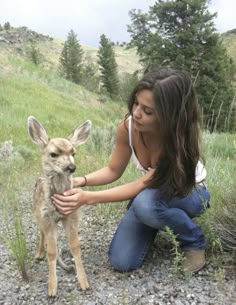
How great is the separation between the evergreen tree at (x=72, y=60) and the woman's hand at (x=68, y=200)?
126 ft

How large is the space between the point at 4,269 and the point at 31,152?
17.3ft

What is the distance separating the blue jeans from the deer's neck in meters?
0.57

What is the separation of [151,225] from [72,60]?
40707 millimetres

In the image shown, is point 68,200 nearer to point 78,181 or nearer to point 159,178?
point 78,181

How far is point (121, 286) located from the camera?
11.7ft

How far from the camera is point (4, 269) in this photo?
3908mm

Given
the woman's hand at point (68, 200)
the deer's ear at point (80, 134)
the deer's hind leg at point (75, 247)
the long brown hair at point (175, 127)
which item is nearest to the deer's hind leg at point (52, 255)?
the deer's hind leg at point (75, 247)

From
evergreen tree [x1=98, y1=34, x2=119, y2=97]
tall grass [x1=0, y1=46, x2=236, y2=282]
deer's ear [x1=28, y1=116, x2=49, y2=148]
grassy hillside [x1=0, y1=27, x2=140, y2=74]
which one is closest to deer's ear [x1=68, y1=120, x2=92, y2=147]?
deer's ear [x1=28, y1=116, x2=49, y2=148]

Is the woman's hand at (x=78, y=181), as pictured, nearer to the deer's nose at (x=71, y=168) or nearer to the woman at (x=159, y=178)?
the woman at (x=159, y=178)

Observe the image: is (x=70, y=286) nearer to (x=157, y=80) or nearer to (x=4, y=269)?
(x=4, y=269)

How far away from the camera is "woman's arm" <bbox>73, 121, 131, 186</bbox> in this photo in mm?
4000

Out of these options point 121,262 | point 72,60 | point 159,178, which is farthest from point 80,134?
point 72,60

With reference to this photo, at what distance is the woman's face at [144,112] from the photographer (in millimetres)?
3461

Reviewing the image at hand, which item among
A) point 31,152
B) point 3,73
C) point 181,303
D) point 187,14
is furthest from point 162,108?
point 187,14
